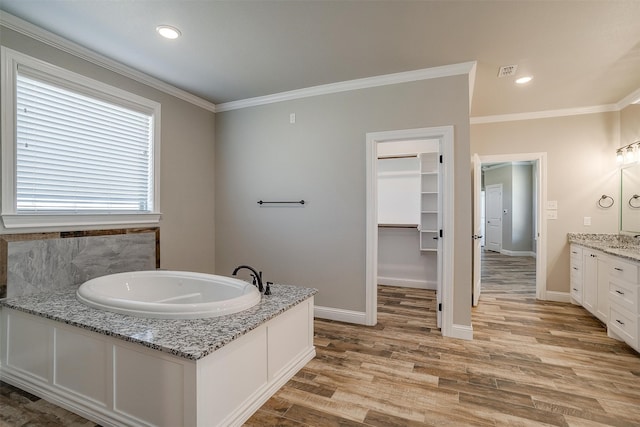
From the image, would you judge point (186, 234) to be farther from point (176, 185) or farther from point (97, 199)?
point (97, 199)

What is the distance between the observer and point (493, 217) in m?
8.77

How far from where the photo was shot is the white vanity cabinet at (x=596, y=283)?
9.95 ft

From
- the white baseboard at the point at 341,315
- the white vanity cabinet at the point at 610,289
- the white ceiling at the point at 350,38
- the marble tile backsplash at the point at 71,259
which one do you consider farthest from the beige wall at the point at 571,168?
the marble tile backsplash at the point at 71,259

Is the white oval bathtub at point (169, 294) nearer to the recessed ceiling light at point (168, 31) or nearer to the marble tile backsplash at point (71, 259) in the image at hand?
the marble tile backsplash at point (71, 259)

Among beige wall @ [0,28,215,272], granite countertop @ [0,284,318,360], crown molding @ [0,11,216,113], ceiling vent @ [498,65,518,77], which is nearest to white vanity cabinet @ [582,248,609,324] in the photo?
ceiling vent @ [498,65,518,77]

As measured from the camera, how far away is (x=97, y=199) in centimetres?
281

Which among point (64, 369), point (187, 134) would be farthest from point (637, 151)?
point (64, 369)

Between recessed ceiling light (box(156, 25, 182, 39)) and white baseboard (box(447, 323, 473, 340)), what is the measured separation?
340 cm

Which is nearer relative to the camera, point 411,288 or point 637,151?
point 637,151

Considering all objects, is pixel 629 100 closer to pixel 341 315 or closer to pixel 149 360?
pixel 341 315

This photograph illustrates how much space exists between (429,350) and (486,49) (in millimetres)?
2533

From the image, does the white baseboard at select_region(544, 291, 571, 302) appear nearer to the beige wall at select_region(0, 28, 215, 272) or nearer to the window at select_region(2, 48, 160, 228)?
the beige wall at select_region(0, 28, 215, 272)

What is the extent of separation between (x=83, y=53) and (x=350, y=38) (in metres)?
2.23

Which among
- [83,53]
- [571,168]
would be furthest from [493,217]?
[83,53]
